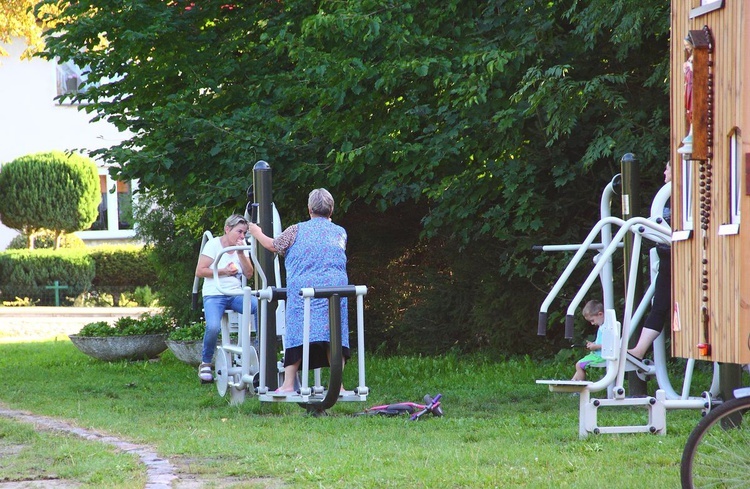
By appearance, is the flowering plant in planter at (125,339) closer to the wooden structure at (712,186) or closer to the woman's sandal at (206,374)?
the woman's sandal at (206,374)

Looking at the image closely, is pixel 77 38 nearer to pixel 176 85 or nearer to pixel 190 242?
pixel 176 85

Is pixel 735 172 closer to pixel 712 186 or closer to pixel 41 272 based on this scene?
pixel 712 186

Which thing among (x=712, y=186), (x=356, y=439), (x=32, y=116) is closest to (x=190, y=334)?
(x=356, y=439)

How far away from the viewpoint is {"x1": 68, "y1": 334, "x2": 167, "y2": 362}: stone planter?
544 inches

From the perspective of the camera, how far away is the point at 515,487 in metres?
5.34

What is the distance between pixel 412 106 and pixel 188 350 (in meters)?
4.12

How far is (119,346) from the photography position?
45.7ft

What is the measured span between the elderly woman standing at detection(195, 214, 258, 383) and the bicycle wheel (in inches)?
235

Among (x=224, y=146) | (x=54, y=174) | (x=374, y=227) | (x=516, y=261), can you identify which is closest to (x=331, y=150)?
(x=224, y=146)

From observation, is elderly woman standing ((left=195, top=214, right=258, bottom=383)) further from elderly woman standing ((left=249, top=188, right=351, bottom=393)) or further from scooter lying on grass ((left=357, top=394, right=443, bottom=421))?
scooter lying on grass ((left=357, top=394, right=443, bottom=421))

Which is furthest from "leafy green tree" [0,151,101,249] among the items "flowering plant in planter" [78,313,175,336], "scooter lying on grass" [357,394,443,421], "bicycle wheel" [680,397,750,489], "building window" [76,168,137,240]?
"bicycle wheel" [680,397,750,489]

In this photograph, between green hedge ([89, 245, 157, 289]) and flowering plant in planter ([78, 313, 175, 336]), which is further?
green hedge ([89, 245, 157, 289])

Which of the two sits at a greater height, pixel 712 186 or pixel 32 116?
pixel 32 116

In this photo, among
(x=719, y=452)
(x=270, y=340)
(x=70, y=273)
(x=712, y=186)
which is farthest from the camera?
(x=70, y=273)
